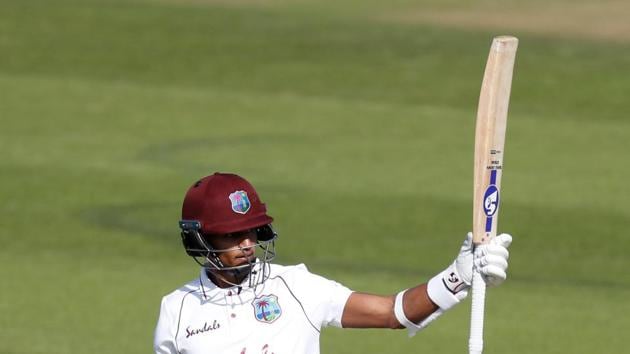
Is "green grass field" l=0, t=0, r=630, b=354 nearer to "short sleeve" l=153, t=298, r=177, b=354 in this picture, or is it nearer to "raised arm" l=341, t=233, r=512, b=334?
"short sleeve" l=153, t=298, r=177, b=354

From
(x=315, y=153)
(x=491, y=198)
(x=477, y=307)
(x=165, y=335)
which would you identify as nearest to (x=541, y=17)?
(x=315, y=153)

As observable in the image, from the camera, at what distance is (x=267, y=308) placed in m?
6.12

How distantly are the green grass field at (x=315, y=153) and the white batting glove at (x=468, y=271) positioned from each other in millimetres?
4558

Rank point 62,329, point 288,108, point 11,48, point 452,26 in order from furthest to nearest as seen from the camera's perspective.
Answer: point 452,26 < point 11,48 < point 288,108 < point 62,329

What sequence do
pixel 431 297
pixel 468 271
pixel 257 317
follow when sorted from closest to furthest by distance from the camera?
pixel 468 271
pixel 431 297
pixel 257 317

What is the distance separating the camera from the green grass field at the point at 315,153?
11.6 m

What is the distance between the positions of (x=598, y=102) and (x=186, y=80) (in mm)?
5121

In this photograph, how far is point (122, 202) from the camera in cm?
1456

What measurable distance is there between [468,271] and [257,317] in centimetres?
85

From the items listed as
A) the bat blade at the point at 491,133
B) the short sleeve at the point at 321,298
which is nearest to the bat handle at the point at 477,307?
the bat blade at the point at 491,133

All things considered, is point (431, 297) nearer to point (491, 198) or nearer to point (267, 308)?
point (491, 198)

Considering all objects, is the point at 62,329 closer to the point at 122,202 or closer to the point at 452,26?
the point at 122,202

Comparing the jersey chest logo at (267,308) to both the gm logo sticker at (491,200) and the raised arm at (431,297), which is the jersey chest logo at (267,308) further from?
the gm logo sticker at (491,200)

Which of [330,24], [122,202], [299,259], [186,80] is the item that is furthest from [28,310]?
[330,24]
